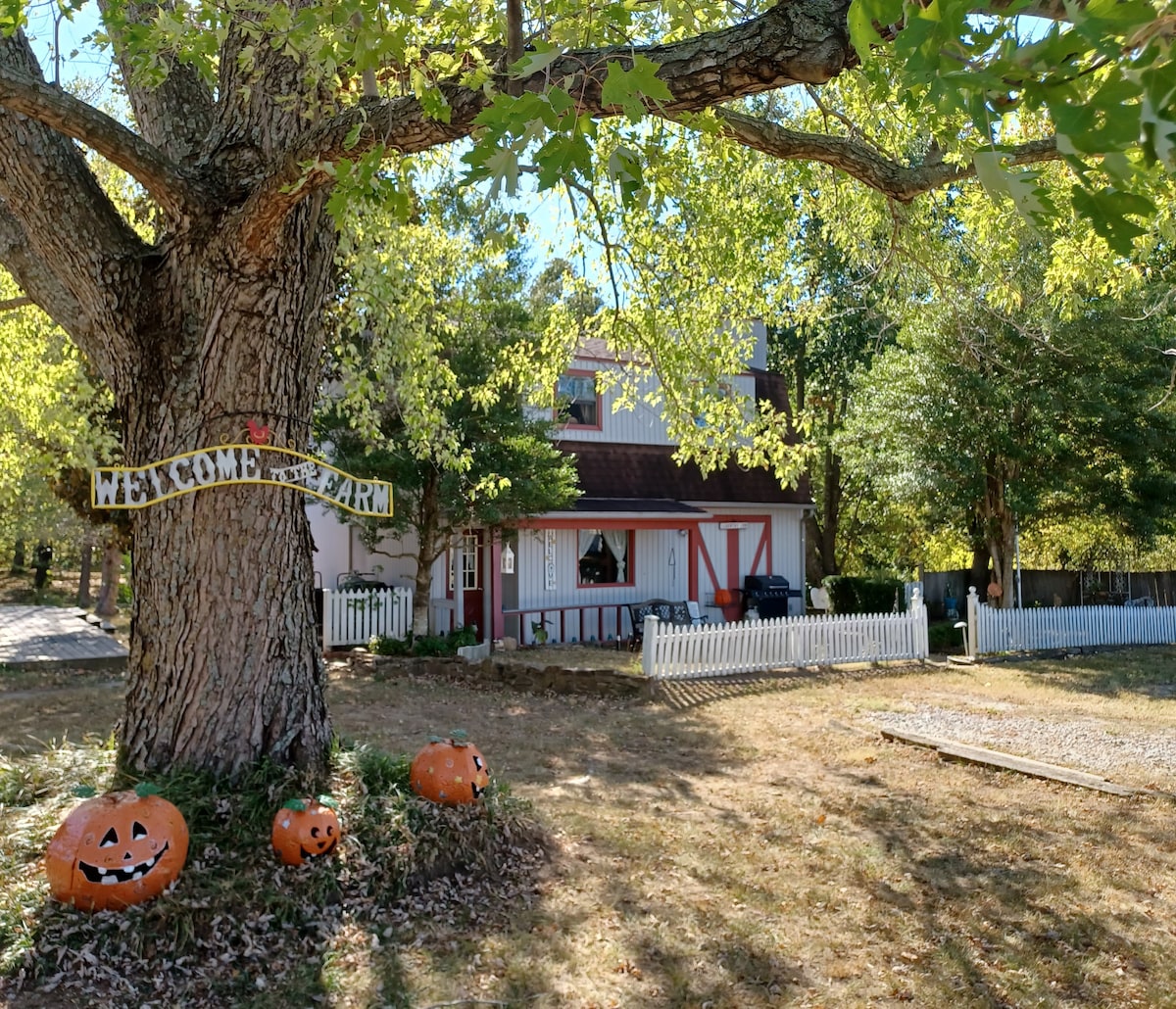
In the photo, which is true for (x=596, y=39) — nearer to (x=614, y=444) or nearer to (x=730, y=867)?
(x=730, y=867)

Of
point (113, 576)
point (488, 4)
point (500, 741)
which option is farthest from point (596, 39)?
point (113, 576)

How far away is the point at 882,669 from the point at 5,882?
1273cm

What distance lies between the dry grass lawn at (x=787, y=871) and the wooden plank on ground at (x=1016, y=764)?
0.14m

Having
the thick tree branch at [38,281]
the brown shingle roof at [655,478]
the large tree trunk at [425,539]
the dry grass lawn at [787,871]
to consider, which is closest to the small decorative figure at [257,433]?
the thick tree branch at [38,281]

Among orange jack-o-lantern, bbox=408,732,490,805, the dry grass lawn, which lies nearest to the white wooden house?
the dry grass lawn

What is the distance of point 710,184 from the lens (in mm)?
9992

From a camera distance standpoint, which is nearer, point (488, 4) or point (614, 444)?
point (488, 4)

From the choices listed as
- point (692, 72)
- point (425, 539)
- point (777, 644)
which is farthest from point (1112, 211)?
point (425, 539)

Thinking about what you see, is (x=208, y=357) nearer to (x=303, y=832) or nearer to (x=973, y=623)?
(x=303, y=832)

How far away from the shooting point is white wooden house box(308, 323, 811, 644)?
18.1m

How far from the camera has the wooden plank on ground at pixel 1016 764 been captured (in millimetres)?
7879

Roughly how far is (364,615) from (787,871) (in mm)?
11422

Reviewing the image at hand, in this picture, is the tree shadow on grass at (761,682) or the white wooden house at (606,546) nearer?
the tree shadow on grass at (761,682)

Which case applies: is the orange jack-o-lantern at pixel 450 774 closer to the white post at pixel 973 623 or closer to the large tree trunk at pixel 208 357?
the large tree trunk at pixel 208 357
